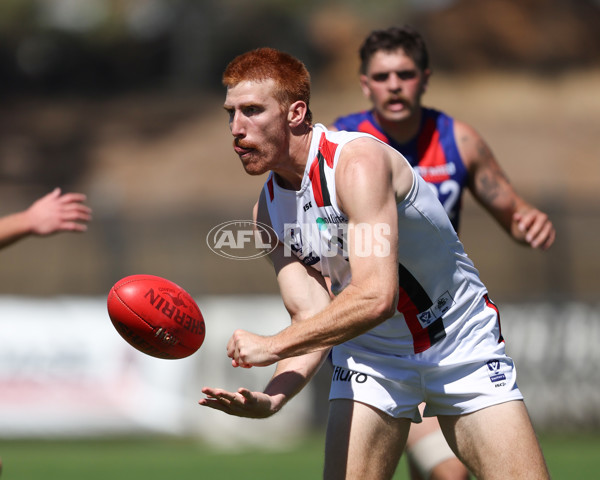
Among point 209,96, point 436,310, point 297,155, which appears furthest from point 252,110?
point 209,96

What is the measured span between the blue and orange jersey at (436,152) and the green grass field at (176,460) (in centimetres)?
362

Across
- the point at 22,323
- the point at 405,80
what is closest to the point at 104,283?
the point at 22,323

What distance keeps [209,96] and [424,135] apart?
2631cm

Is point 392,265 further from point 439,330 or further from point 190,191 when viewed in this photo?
point 190,191

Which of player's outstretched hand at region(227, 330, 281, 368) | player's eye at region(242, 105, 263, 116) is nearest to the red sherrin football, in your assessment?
player's outstretched hand at region(227, 330, 281, 368)

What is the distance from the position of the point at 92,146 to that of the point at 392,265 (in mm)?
26424

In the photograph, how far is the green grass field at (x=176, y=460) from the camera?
8.70m

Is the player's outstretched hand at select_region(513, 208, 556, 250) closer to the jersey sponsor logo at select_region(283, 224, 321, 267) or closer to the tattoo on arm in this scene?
the tattoo on arm

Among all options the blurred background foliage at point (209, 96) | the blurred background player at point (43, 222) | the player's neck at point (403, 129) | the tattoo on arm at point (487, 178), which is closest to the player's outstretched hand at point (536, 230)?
the tattoo on arm at point (487, 178)

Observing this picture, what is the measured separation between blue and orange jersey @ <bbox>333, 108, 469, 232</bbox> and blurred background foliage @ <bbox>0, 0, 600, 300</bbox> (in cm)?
840

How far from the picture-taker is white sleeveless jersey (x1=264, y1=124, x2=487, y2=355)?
4.07m

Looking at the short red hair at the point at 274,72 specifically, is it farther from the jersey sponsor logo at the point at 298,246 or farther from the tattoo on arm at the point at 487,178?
→ the tattoo on arm at the point at 487,178

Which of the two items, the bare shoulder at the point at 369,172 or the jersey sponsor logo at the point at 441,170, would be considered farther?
the jersey sponsor logo at the point at 441,170

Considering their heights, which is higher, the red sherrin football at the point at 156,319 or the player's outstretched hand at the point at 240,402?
the red sherrin football at the point at 156,319
